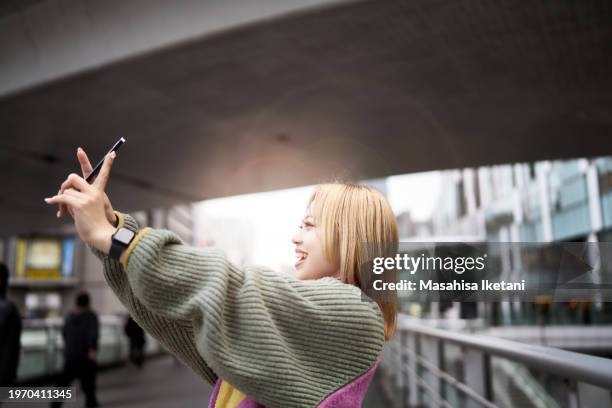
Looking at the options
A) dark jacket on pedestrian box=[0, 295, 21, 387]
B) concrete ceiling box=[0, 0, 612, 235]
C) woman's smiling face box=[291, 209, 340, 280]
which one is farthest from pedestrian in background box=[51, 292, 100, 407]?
woman's smiling face box=[291, 209, 340, 280]

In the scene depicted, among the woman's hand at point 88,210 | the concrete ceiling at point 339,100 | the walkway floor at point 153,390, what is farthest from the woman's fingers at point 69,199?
the walkway floor at point 153,390

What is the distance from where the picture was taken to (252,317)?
1.15 m

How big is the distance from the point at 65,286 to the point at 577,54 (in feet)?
101

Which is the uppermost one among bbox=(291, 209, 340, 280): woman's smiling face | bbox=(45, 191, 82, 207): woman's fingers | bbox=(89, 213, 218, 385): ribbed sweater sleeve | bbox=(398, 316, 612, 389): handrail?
bbox=(45, 191, 82, 207): woman's fingers

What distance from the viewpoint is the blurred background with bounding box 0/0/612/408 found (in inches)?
223

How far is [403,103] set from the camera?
871 cm

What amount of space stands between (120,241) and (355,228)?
0.52 metres

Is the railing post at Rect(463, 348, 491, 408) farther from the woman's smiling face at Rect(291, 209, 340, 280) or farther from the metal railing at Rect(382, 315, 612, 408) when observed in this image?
the woman's smiling face at Rect(291, 209, 340, 280)

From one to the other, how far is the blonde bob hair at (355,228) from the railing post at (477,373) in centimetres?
233

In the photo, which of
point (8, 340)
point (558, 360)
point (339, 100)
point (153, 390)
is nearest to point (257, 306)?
point (558, 360)

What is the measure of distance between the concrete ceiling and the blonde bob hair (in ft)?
15.0

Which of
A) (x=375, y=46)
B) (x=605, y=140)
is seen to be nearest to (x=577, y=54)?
(x=375, y=46)

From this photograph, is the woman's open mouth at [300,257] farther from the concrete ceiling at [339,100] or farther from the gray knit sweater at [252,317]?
the concrete ceiling at [339,100]

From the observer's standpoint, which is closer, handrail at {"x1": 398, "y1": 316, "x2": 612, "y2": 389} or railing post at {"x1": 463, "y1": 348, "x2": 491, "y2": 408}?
handrail at {"x1": 398, "y1": 316, "x2": 612, "y2": 389}
